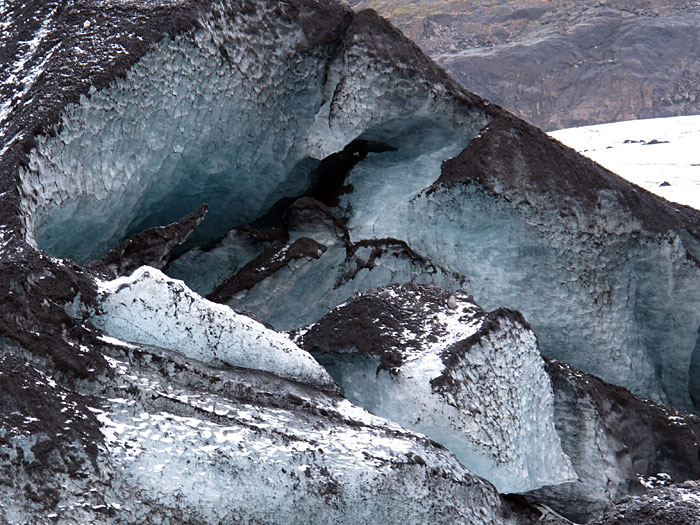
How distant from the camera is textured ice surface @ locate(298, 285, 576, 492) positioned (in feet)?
9.73

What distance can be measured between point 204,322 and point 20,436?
2.42 feet

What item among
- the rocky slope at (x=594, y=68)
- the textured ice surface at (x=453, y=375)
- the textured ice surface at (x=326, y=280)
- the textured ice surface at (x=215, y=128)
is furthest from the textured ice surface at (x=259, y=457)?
the rocky slope at (x=594, y=68)

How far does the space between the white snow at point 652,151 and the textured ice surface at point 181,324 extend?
964 cm

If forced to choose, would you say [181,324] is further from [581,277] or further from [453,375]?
[581,277]

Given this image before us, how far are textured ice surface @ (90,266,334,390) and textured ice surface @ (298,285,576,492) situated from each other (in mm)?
406

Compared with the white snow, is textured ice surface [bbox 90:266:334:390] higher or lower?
higher

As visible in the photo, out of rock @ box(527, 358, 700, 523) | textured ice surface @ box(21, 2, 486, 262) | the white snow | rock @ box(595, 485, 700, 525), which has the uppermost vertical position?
textured ice surface @ box(21, 2, 486, 262)

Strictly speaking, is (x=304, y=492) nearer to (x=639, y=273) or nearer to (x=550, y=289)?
(x=550, y=289)

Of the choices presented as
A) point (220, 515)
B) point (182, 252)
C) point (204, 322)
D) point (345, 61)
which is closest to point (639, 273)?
point (345, 61)

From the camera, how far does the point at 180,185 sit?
397 centimetres

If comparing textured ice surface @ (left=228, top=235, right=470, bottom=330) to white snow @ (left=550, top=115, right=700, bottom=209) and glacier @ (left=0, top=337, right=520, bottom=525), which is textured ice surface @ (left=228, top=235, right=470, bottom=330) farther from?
white snow @ (left=550, top=115, right=700, bottom=209)

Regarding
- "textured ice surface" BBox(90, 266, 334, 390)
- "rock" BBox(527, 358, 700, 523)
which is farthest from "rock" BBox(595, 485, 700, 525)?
"textured ice surface" BBox(90, 266, 334, 390)

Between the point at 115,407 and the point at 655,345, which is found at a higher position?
the point at 115,407

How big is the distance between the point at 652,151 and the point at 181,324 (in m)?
15.0
